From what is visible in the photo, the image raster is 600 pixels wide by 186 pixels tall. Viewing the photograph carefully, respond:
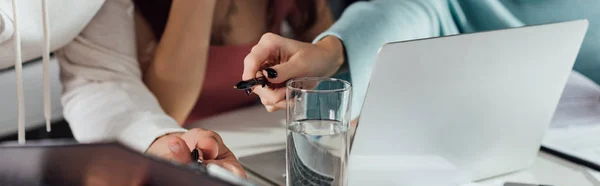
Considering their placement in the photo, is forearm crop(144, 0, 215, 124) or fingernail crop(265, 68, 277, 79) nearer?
fingernail crop(265, 68, 277, 79)

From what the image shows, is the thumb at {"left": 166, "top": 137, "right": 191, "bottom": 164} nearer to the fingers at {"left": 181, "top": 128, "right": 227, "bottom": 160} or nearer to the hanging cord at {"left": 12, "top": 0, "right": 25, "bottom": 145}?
the fingers at {"left": 181, "top": 128, "right": 227, "bottom": 160}

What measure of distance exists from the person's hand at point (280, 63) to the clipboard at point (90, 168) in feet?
0.70

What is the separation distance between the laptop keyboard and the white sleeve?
234mm

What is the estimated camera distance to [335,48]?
0.68 metres

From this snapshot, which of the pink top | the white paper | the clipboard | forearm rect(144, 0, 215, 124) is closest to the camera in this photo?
the clipboard

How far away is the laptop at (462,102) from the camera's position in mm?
547

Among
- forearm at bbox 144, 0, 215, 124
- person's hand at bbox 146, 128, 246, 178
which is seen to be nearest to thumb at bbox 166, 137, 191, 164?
person's hand at bbox 146, 128, 246, 178

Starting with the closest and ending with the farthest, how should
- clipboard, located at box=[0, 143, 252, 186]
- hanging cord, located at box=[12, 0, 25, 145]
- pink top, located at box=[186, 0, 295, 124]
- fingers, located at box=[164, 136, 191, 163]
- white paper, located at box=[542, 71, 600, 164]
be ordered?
clipboard, located at box=[0, 143, 252, 186] → fingers, located at box=[164, 136, 191, 163] → hanging cord, located at box=[12, 0, 25, 145] → white paper, located at box=[542, 71, 600, 164] → pink top, located at box=[186, 0, 295, 124]

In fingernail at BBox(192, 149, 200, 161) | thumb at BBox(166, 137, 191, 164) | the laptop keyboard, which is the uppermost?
thumb at BBox(166, 137, 191, 164)

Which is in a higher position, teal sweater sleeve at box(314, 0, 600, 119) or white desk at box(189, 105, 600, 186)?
teal sweater sleeve at box(314, 0, 600, 119)

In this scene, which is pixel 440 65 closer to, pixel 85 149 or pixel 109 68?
pixel 85 149

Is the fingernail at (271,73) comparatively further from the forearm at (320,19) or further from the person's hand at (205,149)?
the forearm at (320,19)

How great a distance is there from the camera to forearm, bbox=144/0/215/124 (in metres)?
0.86

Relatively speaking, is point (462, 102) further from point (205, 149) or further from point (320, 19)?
point (320, 19)
